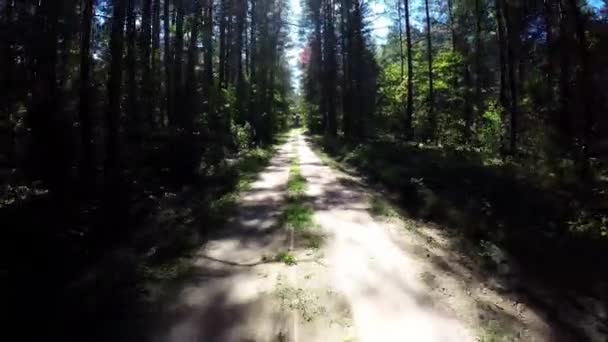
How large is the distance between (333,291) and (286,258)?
1.68 meters

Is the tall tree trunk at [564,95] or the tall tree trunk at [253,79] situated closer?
the tall tree trunk at [564,95]

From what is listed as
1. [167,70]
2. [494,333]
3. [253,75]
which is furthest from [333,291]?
[253,75]

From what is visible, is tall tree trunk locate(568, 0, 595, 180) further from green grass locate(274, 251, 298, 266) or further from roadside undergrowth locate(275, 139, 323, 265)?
green grass locate(274, 251, 298, 266)

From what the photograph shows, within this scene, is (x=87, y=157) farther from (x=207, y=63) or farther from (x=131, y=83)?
(x=207, y=63)

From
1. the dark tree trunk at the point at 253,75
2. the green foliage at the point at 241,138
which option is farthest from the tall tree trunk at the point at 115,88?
the dark tree trunk at the point at 253,75

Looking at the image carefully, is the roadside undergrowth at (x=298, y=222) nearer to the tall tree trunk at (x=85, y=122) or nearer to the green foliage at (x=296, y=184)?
the green foliage at (x=296, y=184)

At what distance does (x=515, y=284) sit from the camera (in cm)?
772

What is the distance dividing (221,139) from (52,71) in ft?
37.0

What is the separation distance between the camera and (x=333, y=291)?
7109 millimetres

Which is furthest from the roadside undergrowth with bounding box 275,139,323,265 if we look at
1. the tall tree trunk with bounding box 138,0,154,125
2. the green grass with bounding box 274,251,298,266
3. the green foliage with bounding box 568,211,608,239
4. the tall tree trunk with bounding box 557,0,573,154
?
the tall tree trunk with bounding box 138,0,154,125

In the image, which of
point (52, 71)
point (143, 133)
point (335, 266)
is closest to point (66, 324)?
point (335, 266)

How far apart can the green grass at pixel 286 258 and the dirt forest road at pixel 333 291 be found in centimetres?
7

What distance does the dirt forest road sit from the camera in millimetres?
5930

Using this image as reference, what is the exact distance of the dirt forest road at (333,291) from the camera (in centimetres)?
593
